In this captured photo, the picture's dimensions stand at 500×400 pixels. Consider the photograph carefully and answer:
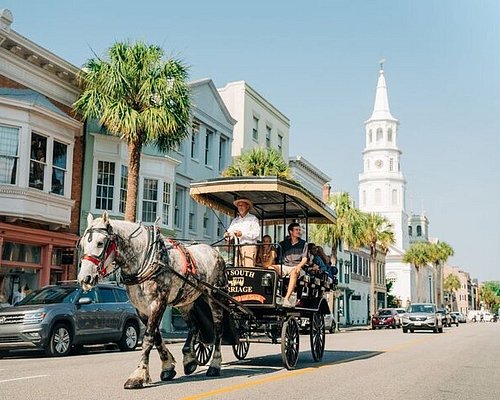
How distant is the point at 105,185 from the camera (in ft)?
94.4

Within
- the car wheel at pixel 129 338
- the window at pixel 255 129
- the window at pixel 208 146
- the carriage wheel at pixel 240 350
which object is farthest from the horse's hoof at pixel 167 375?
the window at pixel 255 129

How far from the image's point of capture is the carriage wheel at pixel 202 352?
38.8ft

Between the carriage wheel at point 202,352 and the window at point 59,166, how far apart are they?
15.3m

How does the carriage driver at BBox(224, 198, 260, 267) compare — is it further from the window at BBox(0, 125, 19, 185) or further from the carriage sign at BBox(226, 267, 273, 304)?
the window at BBox(0, 125, 19, 185)

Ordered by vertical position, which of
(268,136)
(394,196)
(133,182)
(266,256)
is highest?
(394,196)

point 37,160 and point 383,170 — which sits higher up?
point 383,170

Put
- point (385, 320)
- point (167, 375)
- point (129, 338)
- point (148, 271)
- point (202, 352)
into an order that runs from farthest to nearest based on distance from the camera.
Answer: point (385, 320) → point (129, 338) → point (202, 352) → point (167, 375) → point (148, 271)

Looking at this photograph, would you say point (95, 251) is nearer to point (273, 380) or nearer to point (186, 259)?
point (186, 259)

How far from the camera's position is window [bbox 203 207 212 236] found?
37.5 meters

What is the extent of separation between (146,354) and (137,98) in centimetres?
1641

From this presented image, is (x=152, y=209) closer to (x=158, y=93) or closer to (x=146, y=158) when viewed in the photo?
(x=146, y=158)

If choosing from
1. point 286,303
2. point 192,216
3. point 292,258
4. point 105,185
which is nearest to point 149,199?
point 105,185

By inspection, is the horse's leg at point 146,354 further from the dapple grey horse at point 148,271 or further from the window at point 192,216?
the window at point 192,216

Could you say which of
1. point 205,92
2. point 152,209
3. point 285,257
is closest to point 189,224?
point 152,209
